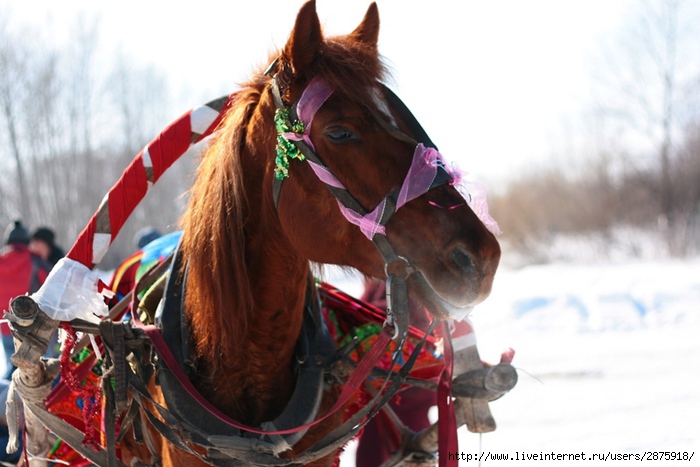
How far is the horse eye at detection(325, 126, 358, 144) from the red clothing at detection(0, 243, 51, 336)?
515 cm

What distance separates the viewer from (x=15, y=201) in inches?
712

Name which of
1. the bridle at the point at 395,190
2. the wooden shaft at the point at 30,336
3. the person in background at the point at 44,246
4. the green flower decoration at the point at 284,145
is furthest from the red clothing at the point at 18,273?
the bridle at the point at 395,190

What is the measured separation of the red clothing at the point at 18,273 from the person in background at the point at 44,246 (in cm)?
29

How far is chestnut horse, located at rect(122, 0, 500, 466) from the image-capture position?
1.69 metres

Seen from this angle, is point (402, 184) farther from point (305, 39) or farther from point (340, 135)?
point (305, 39)

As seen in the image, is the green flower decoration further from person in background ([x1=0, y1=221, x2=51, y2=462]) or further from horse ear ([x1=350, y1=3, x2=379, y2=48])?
person in background ([x1=0, y1=221, x2=51, y2=462])

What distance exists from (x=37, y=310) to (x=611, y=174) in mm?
18339

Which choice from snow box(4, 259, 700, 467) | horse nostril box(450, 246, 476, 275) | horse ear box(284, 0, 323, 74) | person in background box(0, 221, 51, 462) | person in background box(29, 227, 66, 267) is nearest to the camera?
horse nostril box(450, 246, 476, 275)

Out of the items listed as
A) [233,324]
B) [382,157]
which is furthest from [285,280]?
[382,157]

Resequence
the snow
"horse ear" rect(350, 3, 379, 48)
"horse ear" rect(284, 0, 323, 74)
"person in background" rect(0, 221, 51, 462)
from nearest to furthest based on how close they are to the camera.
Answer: "horse ear" rect(284, 0, 323, 74), "horse ear" rect(350, 3, 379, 48), the snow, "person in background" rect(0, 221, 51, 462)

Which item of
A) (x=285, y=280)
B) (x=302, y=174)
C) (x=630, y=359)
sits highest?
(x=302, y=174)

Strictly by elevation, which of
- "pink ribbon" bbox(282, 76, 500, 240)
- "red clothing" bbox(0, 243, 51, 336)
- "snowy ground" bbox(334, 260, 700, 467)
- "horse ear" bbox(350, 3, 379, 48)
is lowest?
"snowy ground" bbox(334, 260, 700, 467)

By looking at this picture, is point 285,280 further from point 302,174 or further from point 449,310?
point 449,310

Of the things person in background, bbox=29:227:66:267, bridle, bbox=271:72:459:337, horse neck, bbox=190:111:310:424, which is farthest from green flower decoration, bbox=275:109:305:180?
person in background, bbox=29:227:66:267
